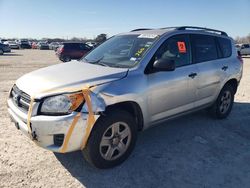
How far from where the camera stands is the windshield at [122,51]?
3.92 metres

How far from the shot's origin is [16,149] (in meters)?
3.99

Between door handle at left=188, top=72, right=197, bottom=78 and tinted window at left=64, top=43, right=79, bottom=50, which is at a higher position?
door handle at left=188, top=72, right=197, bottom=78

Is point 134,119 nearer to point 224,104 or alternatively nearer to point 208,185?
point 208,185

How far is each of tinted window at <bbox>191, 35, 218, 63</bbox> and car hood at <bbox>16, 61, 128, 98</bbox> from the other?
171cm

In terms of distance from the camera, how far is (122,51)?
4.26 meters

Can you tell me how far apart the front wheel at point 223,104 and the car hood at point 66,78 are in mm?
2700

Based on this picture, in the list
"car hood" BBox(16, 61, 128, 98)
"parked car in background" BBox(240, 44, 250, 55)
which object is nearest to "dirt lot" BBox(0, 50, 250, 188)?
"car hood" BBox(16, 61, 128, 98)

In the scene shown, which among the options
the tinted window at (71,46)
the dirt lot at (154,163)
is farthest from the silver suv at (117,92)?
the tinted window at (71,46)

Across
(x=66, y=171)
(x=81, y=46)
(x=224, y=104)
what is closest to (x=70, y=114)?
(x=66, y=171)

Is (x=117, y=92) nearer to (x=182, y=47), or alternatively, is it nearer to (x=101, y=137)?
(x=101, y=137)

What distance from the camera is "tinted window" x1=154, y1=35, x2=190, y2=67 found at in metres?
4.06

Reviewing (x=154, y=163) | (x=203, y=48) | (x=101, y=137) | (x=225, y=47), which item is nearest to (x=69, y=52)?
(x=225, y=47)

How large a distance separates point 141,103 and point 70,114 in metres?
1.06

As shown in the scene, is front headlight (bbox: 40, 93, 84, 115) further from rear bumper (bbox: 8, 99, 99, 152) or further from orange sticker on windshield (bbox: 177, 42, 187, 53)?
orange sticker on windshield (bbox: 177, 42, 187, 53)
